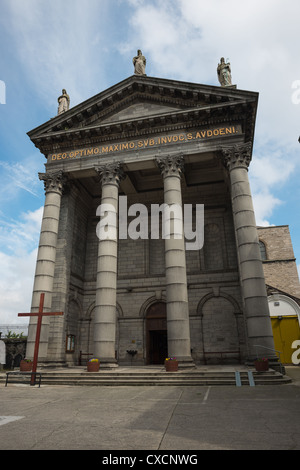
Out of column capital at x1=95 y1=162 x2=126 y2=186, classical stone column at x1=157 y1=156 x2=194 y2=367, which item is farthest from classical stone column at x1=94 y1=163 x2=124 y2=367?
classical stone column at x1=157 y1=156 x2=194 y2=367

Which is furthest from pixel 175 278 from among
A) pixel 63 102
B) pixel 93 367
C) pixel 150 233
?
pixel 63 102

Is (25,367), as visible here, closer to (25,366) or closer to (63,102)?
(25,366)

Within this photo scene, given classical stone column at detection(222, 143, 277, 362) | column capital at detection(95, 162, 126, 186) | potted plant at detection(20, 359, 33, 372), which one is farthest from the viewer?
column capital at detection(95, 162, 126, 186)

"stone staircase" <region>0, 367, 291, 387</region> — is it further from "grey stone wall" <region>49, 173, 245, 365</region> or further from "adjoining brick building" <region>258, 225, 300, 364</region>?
"adjoining brick building" <region>258, 225, 300, 364</region>

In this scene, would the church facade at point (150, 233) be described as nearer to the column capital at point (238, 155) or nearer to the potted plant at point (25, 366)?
the column capital at point (238, 155)

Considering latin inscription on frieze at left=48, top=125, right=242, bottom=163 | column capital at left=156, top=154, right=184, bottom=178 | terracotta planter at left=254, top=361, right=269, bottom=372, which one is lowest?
terracotta planter at left=254, top=361, right=269, bottom=372

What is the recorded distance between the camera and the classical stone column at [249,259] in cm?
1622

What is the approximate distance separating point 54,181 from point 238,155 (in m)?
12.1

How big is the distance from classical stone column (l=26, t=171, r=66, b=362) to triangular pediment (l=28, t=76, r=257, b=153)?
309 cm

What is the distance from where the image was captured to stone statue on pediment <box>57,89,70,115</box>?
80.3 feet

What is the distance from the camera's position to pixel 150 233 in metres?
25.7

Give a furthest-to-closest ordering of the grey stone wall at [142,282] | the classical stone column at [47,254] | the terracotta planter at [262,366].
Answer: the grey stone wall at [142,282], the classical stone column at [47,254], the terracotta planter at [262,366]

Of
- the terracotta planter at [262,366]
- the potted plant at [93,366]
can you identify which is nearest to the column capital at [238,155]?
the terracotta planter at [262,366]

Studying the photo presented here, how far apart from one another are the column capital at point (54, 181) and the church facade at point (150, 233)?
7 cm
